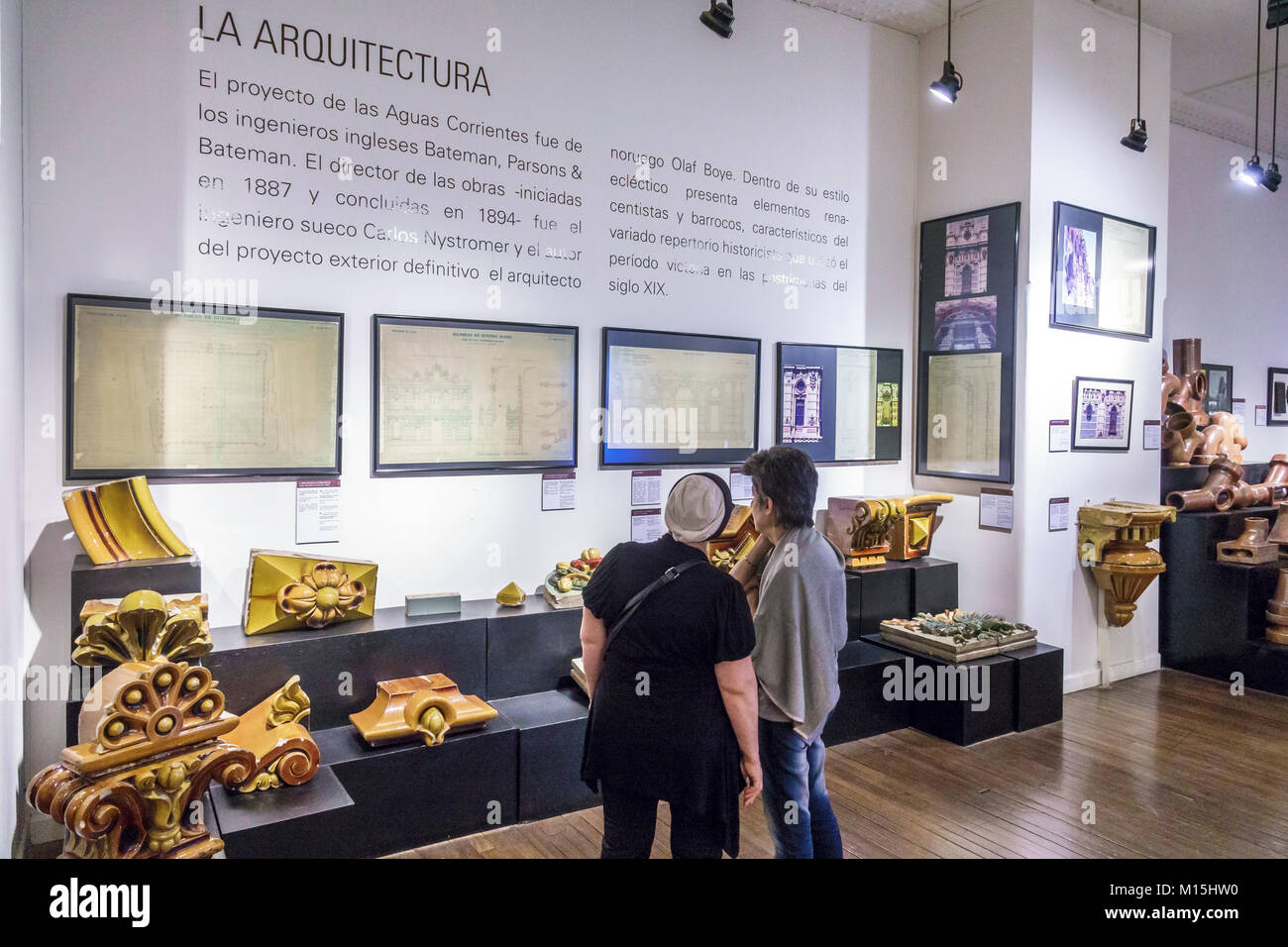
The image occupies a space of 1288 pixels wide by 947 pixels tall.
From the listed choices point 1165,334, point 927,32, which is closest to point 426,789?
point 927,32

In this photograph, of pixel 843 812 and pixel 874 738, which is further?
pixel 874 738

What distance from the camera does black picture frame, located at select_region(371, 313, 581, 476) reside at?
358cm

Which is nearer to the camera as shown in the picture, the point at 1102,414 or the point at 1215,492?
the point at 1102,414

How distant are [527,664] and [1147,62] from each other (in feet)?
17.6

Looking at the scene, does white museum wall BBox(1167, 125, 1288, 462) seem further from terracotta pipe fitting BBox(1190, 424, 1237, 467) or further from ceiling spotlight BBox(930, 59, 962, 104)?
ceiling spotlight BBox(930, 59, 962, 104)

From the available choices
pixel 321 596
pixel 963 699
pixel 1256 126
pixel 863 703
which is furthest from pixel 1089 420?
pixel 321 596

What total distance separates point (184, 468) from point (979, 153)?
4.61 m

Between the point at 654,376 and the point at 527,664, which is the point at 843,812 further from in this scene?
the point at 654,376

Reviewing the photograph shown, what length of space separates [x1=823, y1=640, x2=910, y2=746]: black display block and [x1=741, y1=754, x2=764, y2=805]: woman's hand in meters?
1.98

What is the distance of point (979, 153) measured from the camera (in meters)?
5.03

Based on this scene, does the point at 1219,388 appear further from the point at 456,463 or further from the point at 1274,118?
the point at 456,463

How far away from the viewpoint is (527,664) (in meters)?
3.64

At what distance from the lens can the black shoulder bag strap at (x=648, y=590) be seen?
84.4 inches

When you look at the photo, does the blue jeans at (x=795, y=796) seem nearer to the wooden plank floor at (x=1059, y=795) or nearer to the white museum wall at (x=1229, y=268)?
the wooden plank floor at (x=1059, y=795)
